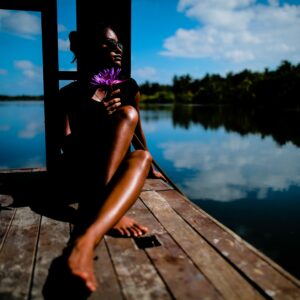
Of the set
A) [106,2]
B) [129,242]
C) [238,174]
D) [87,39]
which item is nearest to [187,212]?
[129,242]

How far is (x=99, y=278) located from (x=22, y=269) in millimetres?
418

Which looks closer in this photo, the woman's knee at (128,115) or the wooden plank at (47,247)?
the wooden plank at (47,247)

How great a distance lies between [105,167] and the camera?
1.71 meters

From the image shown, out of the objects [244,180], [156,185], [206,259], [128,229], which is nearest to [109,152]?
[128,229]

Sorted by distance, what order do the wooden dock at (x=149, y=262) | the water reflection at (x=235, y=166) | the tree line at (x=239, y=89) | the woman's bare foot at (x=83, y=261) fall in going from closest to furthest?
the woman's bare foot at (x=83, y=261) < the wooden dock at (x=149, y=262) < the water reflection at (x=235, y=166) < the tree line at (x=239, y=89)

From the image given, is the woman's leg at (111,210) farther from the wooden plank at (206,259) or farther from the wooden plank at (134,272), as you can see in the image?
the wooden plank at (206,259)

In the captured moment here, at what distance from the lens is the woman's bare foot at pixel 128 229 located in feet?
6.52

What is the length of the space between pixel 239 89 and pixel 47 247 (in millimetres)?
77526

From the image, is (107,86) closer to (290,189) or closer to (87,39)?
(87,39)

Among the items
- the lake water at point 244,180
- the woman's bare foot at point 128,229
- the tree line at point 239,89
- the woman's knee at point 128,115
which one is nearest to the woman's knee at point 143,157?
the woman's knee at point 128,115

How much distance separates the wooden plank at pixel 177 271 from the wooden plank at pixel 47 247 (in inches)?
21.6

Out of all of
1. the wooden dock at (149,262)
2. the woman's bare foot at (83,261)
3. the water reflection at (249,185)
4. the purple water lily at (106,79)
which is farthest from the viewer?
the water reflection at (249,185)

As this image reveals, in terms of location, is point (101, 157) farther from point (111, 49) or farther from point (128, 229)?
point (111, 49)

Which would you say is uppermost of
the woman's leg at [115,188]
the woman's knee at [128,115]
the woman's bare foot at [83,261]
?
the woman's knee at [128,115]
